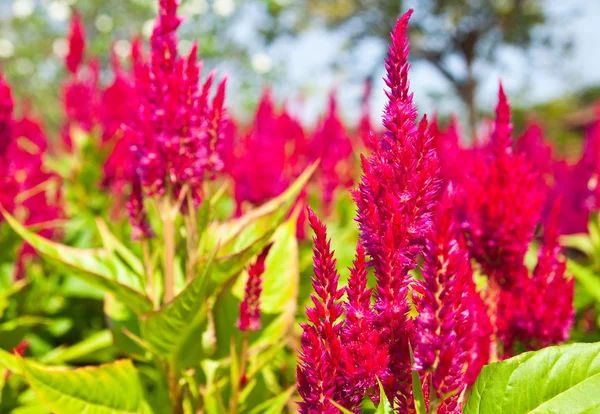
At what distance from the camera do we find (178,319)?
56.1 inches

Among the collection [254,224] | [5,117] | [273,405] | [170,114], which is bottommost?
[273,405]

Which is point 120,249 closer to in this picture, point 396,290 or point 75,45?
point 396,290

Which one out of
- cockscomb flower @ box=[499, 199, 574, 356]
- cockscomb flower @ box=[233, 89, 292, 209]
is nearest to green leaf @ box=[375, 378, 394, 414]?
cockscomb flower @ box=[499, 199, 574, 356]

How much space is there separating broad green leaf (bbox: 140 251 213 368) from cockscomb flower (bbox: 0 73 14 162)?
112 cm

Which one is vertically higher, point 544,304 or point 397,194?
point 397,194

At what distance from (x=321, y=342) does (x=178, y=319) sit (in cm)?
62

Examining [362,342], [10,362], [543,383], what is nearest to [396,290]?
[362,342]

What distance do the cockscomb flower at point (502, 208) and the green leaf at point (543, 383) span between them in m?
0.52

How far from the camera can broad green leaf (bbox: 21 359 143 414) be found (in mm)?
1320

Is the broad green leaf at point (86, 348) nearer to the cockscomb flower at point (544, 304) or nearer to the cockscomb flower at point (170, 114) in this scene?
the cockscomb flower at point (170, 114)

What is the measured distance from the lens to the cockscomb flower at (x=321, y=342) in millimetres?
867

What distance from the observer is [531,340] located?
1.46 m

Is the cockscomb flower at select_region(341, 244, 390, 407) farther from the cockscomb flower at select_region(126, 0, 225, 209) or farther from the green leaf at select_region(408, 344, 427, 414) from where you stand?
the cockscomb flower at select_region(126, 0, 225, 209)

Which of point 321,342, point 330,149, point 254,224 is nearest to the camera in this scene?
point 321,342
